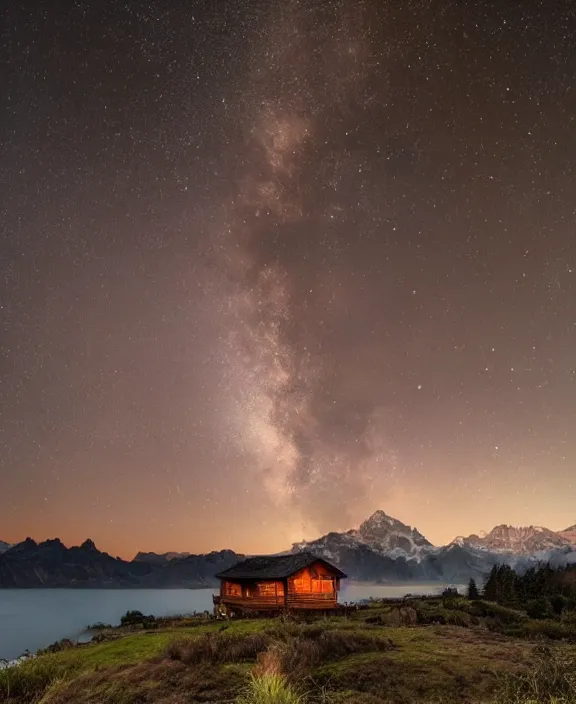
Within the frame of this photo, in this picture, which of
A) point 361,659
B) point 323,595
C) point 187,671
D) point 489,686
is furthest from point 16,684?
point 323,595

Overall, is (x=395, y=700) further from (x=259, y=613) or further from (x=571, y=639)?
(x=259, y=613)

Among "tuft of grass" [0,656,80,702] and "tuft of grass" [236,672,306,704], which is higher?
"tuft of grass" [236,672,306,704]

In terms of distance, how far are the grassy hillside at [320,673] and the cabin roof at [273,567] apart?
24144mm

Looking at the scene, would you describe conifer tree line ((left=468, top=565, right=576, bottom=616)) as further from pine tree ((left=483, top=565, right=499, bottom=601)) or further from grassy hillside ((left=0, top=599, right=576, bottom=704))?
grassy hillside ((left=0, top=599, right=576, bottom=704))

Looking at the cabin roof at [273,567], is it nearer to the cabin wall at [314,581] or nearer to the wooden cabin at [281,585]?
the wooden cabin at [281,585]

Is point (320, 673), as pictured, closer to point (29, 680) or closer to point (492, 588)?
point (29, 680)

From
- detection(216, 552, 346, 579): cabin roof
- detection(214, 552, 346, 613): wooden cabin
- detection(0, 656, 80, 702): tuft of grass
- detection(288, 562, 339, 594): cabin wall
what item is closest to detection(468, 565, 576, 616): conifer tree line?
detection(288, 562, 339, 594): cabin wall

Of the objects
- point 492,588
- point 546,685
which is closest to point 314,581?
point 492,588

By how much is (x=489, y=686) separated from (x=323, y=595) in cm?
3666

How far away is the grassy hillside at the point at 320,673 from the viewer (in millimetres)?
11477

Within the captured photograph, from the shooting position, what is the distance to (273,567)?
1838 inches

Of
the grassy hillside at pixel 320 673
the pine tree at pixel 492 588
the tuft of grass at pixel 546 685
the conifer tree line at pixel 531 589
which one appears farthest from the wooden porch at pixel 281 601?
the tuft of grass at pixel 546 685

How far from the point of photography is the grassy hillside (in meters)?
11.5

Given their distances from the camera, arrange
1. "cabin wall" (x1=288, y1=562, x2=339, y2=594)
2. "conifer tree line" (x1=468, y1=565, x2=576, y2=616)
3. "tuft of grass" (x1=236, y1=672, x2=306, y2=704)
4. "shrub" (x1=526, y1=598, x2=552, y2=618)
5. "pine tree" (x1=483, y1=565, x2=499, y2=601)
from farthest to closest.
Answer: "pine tree" (x1=483, y1=565, x2=499, y2=601)
"conifer tree line" (x1=468, y1=565, x2=576, y2=616)
"cabin wall" (x1=288, y1=562, x2=339, y2=594)
"shrub" (x1=526, y1=598, x2=552, y2=618)
"tuft of grass" (x1=236, y1=672, x2=306, y2=704)
